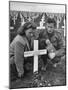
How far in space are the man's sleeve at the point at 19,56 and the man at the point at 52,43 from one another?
6.0 inches

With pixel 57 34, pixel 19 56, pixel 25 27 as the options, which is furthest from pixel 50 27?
pixel 19 56

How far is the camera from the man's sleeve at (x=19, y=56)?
1.39 metres

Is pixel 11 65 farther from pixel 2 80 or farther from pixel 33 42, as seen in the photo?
pixel 33 42

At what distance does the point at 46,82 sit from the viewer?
1.44 m

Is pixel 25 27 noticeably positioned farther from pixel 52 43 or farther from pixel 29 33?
pixel 52 43

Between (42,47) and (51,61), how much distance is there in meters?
0.12

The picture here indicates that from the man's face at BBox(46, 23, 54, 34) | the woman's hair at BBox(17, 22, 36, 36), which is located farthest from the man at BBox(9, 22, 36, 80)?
the man's face at BBox(46, 23, 54, 34)

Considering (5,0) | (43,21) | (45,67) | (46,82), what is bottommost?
(46,82)

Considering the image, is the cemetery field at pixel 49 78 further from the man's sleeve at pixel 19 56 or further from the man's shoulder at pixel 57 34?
the man's shoulder at pixel 57 34

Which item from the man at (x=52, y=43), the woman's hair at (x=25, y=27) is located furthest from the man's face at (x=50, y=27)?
the woman's hair at (x=25, y=27)

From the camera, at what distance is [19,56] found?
4.59 feet

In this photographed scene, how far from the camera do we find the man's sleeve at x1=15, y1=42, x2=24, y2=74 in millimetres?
1395

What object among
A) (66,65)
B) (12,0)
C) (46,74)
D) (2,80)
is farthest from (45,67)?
(12,0)

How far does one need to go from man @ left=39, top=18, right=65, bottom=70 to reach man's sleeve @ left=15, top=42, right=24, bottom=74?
0.15 m
